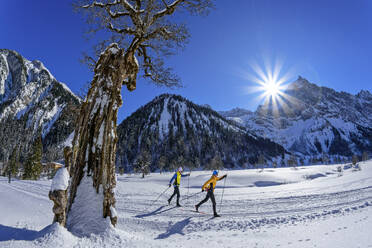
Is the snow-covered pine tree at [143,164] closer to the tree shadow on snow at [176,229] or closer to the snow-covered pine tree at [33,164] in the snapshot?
the snow-covered pine tree at [33,164]

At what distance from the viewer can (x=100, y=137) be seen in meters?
4.38

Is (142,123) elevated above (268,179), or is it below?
above

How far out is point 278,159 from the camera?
156m

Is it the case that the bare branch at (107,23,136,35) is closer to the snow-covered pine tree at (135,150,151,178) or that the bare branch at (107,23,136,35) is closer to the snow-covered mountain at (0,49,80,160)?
the snow-covered pine tree at (135,150,151,178)

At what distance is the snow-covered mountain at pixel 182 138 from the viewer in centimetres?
11712

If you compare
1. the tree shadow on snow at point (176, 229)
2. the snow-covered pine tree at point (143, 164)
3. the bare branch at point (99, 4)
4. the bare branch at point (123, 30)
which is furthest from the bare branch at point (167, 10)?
the snow-covered pine tree at point (143, 164)

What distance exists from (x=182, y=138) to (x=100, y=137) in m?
124

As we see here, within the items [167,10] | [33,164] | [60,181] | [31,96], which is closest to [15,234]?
[60,181]

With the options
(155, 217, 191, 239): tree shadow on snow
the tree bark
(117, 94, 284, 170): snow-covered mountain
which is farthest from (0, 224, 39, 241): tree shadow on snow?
(117, 94, 284, 170): snow-covered mountain

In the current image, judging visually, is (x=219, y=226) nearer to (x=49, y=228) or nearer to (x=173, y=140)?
(x=49, y=228)

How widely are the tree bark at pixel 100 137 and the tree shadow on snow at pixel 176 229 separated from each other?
178cm

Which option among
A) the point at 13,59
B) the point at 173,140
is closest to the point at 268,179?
the point at 173,140

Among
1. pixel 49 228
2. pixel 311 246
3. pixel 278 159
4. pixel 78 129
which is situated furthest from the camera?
pixel 278 159

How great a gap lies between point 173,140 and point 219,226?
392 ft
